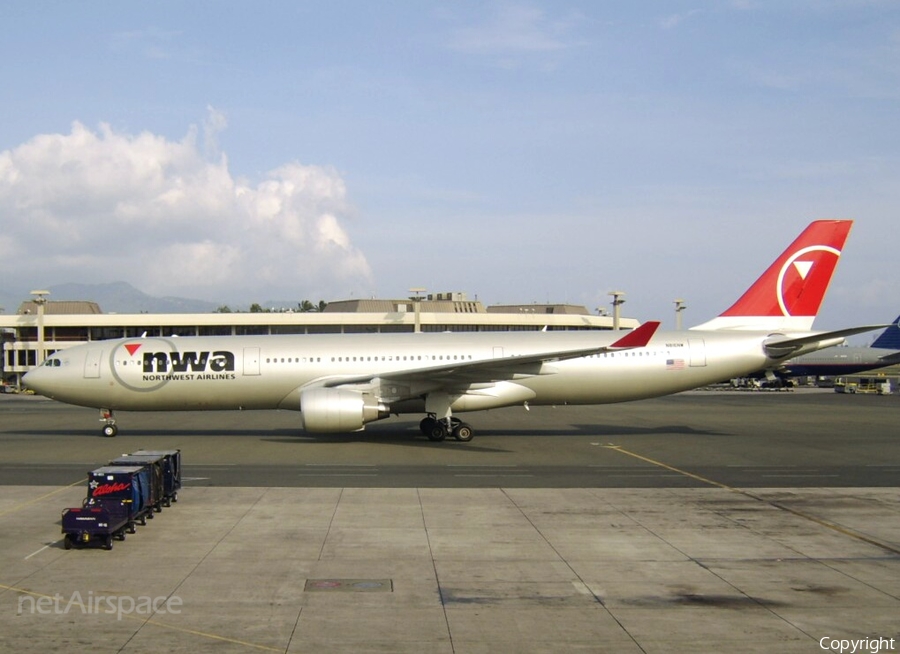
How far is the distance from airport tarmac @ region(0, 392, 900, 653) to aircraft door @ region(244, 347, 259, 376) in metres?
3.98

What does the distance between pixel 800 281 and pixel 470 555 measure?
22283 mm

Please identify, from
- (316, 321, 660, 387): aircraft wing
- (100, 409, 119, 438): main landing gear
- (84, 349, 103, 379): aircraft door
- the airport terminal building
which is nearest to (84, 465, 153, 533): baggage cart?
(316, 321, 660, 387): aircraft wing

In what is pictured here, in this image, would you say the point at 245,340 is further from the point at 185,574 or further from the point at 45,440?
the point at 185,574

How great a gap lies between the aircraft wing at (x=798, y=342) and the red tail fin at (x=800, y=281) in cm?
146

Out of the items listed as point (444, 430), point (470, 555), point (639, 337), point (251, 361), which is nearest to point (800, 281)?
point (639, 337)

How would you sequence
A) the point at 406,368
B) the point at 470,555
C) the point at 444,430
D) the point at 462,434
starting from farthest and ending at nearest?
1. the point at 406,368
2. the point at 444,430
3. the point at 462,434
4. the point at 470,555

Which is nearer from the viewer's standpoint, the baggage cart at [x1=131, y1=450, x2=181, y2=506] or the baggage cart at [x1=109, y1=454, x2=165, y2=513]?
the baggage cart at [x1=109, y1=454, x2=165, y2=513]

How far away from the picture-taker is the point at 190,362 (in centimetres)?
2814

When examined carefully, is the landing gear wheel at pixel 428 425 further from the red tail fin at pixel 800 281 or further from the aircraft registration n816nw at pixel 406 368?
the red tail fin at pixel 800 281

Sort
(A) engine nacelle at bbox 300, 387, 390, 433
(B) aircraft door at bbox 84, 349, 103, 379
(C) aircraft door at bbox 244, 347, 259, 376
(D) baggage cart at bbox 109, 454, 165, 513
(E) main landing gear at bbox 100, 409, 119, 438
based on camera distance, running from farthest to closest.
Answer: (E) main landing gear at bbox 100, 409, 119, 438 → (B) aircraft door at bbox 84, 349, 103, 379 → (C) aircraft door at bbox 244, 347, 259, 376 → (A) engine nacelle at bbox 300, 387, 390, 433 → (D) baggage cart at bbox 109, 454, 165, 513

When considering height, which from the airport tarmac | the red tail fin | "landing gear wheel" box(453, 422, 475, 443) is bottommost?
the airport tarmac

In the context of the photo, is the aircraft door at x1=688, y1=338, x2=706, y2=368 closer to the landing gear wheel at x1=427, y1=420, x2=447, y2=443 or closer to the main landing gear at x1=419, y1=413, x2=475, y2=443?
the main landing gear at x1=419, y1=413, x2=475, y2=443

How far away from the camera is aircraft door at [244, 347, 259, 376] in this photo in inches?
1099

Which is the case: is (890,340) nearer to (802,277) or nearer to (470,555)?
(802,277)
